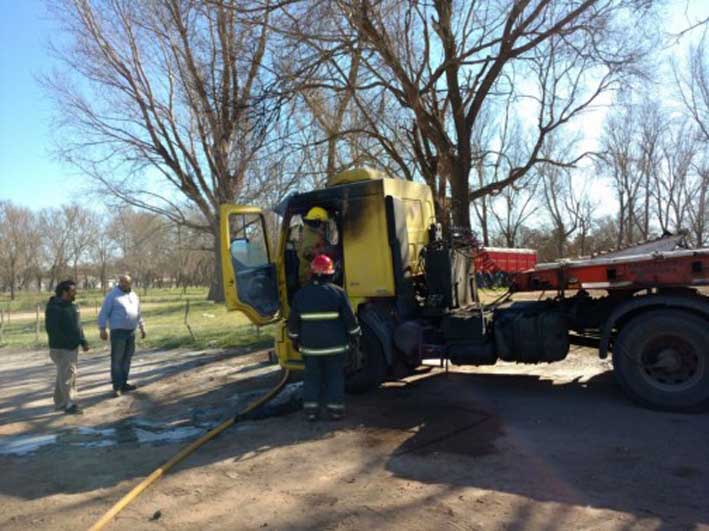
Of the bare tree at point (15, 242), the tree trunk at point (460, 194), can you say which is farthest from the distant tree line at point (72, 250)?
the tree trunk at point (460, 194)

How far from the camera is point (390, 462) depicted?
185 inches

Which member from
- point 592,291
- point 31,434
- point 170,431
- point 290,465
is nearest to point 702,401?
point 592,291

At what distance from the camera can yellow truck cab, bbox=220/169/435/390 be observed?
21.8ft

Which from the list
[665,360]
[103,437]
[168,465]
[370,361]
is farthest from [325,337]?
[665,360]

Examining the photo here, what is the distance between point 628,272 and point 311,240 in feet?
12.4

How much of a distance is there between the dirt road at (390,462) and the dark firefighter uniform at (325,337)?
0.30 m

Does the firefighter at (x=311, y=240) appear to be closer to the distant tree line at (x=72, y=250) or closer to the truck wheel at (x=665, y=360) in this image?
the truck wheel at (x=665, y=360)

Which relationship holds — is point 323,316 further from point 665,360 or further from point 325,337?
point 665,360

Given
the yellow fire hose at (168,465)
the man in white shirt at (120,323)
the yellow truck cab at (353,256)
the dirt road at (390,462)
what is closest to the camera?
the dirt road at (390,462)

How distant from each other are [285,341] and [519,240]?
168 ft

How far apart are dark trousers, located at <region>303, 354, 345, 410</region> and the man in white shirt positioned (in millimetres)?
3482

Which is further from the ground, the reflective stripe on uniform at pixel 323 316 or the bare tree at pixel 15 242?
the bare tree at pixel 15 242

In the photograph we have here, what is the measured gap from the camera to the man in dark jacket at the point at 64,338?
6.91 m

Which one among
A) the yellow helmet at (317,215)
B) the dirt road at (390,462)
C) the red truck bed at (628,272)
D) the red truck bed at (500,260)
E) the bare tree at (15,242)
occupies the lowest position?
the dirt road at (390,462)
